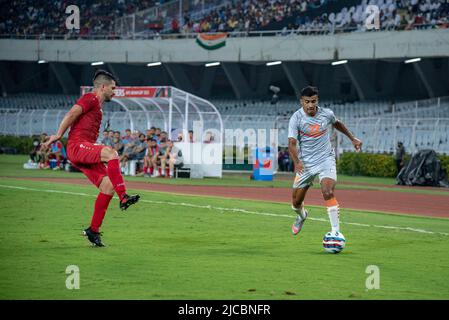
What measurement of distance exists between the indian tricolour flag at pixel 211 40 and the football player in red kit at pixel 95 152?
47.6 metres

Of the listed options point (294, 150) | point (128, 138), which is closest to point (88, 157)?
point (294, 150)

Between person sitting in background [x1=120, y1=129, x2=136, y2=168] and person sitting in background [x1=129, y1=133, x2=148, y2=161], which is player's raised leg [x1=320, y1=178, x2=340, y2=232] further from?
person sitting in background [x1=120, y1=129, x2=136, y2=168]

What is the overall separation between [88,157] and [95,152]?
12cm

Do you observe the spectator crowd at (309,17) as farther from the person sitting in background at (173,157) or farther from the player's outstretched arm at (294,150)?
the player's outstretched arm at (294,150)

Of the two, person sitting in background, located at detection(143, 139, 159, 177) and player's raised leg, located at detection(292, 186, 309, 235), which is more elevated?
person sitting in background, located at detection(143, 139, 159, 177)

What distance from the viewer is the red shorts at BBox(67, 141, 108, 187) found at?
42.7ft

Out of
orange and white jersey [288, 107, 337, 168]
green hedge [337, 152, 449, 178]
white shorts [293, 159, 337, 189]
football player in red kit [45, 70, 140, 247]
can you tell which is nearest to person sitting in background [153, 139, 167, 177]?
green hedge [337, 152, 449, 178]

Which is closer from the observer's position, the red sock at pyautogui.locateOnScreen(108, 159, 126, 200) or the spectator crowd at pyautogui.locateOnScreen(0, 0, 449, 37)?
the red sock at pyautogui.locateOnScreen(108, 159, 126, 200)

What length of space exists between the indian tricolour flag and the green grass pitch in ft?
133

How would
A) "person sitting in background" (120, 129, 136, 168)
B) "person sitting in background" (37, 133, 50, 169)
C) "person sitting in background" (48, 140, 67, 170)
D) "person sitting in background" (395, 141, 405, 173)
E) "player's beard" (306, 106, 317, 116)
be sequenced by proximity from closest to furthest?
1. "player's beard" (306, 106, 317, 116)
2. "person sitting in background" (120, 129, 136, 168)
3. "person sitting in background" (395, 141, 405, 173)
4. "person sitting in background" (48, 140, 67, 170)
5. "person sitting in background" (37, 133, 50, 169)

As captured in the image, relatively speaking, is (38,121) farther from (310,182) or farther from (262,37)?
(310,182)

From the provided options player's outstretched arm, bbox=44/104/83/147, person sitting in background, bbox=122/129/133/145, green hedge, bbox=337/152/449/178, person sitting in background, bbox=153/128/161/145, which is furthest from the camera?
green hedge, bbox=337/152/449/178

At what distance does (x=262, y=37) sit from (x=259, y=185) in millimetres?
26490

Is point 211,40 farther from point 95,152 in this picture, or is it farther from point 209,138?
point 95,152
